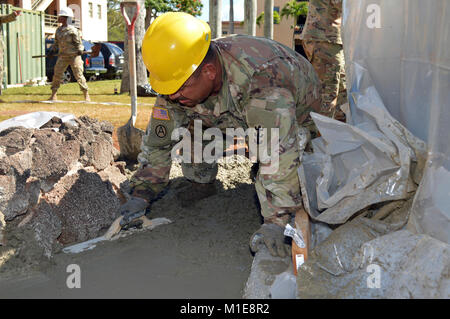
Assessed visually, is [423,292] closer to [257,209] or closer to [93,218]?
[257,209]

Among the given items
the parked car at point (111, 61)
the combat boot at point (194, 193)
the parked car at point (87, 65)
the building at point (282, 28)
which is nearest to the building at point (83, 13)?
the parked car at point (111, 61)

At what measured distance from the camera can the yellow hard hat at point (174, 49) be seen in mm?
2275

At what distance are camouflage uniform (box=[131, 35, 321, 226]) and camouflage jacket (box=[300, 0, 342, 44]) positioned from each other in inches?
57.2

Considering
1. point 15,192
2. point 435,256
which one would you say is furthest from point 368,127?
point 15,192

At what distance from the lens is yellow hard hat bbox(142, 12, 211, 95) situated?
2275 mm

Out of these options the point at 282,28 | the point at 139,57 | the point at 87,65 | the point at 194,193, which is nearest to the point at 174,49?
the point at 194,193

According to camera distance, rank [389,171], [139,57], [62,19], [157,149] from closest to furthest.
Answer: [389,171] → [157,149] → [62,19] → [139,57]

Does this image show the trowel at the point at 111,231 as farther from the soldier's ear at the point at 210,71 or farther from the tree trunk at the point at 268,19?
the tree trunk at the point at 268,19

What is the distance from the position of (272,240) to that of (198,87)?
84 cm

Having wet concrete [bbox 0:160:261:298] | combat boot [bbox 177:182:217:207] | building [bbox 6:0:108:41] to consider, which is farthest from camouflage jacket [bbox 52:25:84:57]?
building [bbox 6:0:108:41]

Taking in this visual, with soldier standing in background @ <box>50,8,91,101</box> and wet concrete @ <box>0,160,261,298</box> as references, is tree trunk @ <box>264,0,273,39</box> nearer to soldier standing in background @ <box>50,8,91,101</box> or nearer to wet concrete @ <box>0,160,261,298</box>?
soldier standing in background @ <box>50,8,91,101</box>

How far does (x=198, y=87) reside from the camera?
240cm

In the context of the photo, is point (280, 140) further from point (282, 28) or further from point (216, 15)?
point (282, 28)

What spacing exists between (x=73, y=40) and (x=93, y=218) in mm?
7393
